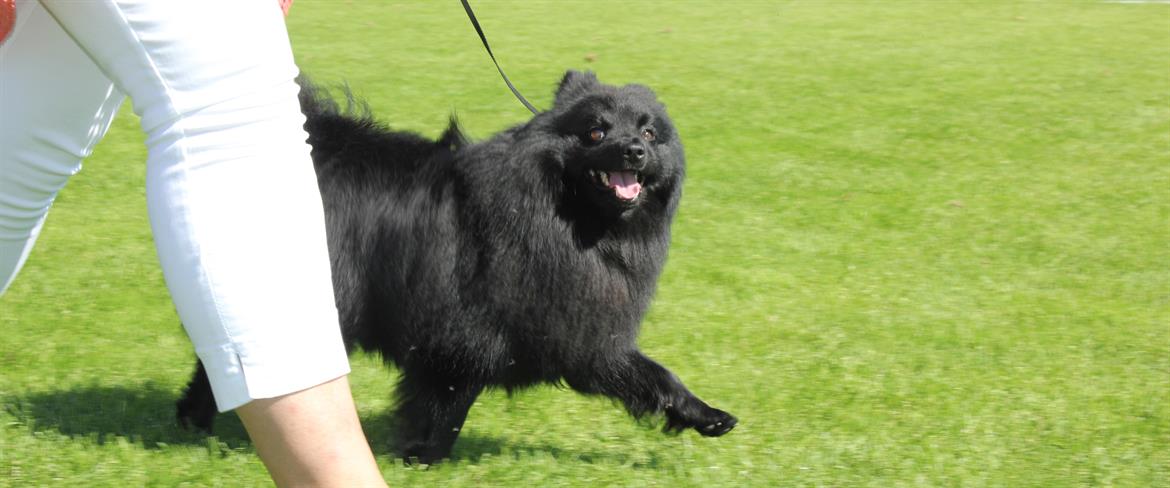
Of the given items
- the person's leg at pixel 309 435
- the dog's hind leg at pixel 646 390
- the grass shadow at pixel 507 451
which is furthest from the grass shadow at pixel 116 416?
the person's leg at pixel 309 435

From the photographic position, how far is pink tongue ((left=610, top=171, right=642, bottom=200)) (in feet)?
11.7

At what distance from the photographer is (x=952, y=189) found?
7.30m

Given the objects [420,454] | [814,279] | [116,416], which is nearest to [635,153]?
[420,454]

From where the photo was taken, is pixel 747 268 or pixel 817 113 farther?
pixel 817 113

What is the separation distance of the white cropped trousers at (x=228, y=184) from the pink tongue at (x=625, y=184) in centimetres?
208

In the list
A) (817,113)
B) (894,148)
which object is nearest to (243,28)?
(894,148)

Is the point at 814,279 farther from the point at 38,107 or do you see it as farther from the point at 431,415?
the point at 38,107

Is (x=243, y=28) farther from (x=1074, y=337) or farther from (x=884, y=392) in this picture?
(x=1074, y=337)

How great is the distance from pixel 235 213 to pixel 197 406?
95.0 inches

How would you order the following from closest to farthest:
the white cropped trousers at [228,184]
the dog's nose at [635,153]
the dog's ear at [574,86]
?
the white cropped trousers at [228,184]
the dog's nose at [635,153]
the dog's ear at [574,86]

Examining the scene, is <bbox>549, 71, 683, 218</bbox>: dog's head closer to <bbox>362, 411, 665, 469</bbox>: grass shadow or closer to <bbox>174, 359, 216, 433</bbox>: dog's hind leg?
<bbox>362, 411, 665, 469</bbox>: grass shadow

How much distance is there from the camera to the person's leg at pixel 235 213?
1445 mm

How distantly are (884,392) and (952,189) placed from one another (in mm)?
3309

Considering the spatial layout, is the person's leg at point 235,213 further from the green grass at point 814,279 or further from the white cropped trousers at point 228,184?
the green grass at point 814,279
